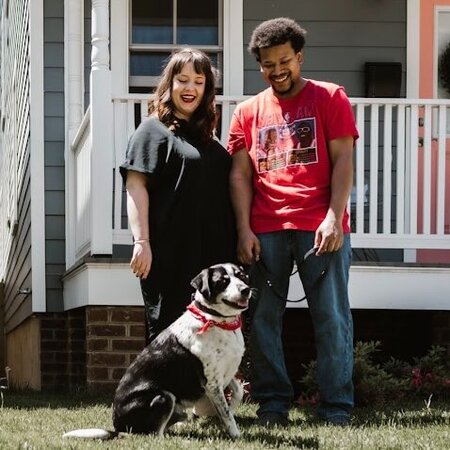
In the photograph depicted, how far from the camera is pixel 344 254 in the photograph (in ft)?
16.4

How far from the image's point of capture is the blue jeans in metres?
4.94

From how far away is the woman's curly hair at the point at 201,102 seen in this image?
4.80 metres

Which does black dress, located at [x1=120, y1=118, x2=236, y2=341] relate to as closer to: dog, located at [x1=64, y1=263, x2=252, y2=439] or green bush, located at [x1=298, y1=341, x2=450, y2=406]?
dog, located at [x1=64, y1=263, x2=252, y2=439]

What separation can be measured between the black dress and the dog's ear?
185 mm

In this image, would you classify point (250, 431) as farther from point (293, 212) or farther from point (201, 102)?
point (201, 102)

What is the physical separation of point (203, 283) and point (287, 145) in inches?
33.6

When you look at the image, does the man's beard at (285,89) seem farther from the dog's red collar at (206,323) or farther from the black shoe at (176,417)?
the black shoe at (176,417)

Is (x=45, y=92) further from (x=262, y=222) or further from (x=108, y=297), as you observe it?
(x=262, y=222)

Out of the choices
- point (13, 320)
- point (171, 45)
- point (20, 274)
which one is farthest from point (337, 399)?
point (13, 320)

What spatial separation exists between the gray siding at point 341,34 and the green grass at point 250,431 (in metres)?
3.14

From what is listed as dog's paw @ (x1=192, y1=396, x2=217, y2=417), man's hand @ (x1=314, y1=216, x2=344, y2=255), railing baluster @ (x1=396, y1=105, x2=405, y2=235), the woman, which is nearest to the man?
man's hand @ (x1=314, y1=216, x2=344, y2=255)

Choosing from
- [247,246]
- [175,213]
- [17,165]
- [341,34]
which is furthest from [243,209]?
[17,165]

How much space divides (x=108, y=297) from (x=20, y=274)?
143 inches

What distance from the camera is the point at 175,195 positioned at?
15.6ft
